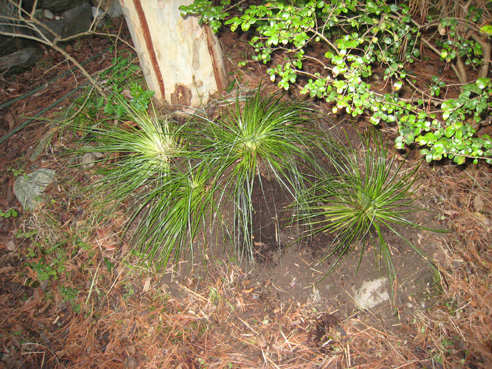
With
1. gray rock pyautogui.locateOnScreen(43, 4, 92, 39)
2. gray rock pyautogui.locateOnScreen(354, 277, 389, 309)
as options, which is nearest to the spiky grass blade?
gray rock pyautogui.locateOnScreen(354, 277, 389, 309)

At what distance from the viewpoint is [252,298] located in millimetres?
2156

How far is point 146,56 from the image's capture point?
2652 millimetres

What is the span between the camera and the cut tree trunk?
7.84ft

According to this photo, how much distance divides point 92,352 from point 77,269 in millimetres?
652

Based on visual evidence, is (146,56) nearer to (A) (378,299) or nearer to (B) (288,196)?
(B) (288,196)

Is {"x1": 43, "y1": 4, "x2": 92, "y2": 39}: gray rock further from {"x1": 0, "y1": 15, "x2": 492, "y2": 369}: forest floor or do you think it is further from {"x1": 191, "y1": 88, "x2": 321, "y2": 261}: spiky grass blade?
{"x1": 191, "y1": 88, "x2": 321, "y2": 261}: spiky grass blade

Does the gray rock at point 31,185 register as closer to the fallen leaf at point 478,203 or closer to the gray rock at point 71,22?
the gray rock at point 71,22

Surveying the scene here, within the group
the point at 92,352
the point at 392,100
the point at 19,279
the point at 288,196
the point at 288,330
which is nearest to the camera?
the point at 392,100

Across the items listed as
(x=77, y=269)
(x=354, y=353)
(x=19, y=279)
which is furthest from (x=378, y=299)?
(x=19, y=279)

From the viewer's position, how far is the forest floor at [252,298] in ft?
6.51

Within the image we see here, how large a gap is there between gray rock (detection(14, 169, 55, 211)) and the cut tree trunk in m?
1.29

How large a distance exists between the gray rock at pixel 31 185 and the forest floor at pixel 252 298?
0.07 meters

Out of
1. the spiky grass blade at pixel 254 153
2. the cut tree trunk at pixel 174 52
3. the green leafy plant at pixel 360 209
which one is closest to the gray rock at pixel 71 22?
the cut tree trunk at pixel 174 52

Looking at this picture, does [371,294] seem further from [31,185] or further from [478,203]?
[31,185]
